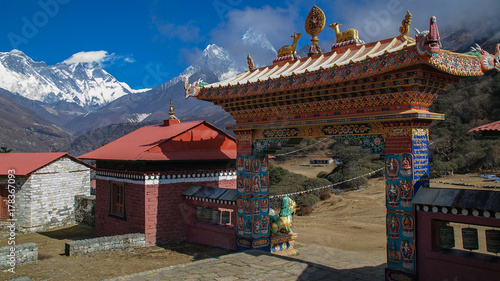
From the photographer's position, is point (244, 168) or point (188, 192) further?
point (188, 192)

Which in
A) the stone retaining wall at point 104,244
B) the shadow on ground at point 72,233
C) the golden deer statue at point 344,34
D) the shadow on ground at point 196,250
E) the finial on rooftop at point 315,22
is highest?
the finial on rooftop at point 315,22

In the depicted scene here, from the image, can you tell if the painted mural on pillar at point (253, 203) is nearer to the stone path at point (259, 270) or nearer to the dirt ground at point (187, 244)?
the stone path at point (259, 270)

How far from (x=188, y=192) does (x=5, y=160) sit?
11757mm

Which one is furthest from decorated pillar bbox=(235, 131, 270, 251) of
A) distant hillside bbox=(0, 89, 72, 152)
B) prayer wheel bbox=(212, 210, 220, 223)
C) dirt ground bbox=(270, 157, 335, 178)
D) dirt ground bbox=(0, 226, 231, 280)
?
distant hillside bbox=(0, 89, 72, 152)

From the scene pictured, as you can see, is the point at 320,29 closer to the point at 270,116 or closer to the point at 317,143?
the point at 270,116

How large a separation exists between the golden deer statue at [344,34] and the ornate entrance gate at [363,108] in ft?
0.09

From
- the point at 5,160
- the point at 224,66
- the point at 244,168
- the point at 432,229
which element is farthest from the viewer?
the point at 224,66

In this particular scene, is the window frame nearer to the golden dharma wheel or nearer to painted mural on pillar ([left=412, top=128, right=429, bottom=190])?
the golden dharma wheel

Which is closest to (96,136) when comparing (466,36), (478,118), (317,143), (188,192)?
(317,143)

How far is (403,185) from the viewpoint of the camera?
6.73 m

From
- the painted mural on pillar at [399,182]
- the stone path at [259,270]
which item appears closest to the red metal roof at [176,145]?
the stone path at [259,270]

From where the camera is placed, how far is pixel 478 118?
114 feet

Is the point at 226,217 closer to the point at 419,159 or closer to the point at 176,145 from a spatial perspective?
the point at 176,145

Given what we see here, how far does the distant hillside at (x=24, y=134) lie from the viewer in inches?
3804
